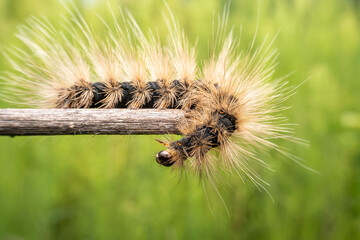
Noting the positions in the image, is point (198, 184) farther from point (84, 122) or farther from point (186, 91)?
point (84, 122)

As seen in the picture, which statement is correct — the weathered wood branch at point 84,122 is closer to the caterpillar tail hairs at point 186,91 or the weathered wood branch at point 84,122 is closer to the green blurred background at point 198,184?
the caterpillar tail hairs at point 186,91

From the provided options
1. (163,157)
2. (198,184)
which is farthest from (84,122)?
(198,184)

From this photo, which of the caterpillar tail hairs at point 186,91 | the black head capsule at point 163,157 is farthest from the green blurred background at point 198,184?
the black head capsule at point 163,157

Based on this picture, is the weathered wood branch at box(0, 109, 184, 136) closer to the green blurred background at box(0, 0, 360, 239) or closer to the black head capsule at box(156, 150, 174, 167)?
the black head capsule at box(156, 150, 174, 167)

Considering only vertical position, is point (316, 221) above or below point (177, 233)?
below

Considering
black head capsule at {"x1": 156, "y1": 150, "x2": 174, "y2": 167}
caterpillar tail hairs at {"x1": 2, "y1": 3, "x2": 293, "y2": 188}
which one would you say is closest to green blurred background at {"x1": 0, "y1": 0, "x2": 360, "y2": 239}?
caterpillar tail hairs at {"x1": 2, "y1": 3, "x2": 293, "y2": 188}

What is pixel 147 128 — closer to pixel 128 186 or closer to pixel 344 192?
pixel 128 186

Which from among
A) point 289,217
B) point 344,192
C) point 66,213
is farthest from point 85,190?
point 344,192
